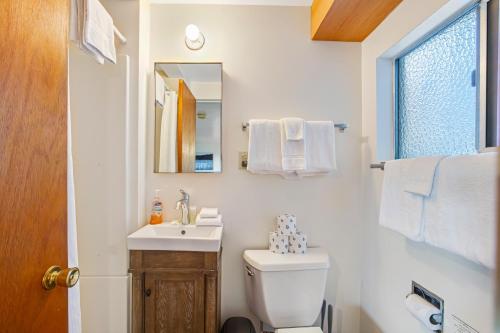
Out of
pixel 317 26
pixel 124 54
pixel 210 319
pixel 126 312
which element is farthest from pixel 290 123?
pixel 126 312

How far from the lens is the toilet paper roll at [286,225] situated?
1.60 m

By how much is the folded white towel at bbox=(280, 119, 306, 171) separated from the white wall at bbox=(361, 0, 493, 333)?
1.53 ft

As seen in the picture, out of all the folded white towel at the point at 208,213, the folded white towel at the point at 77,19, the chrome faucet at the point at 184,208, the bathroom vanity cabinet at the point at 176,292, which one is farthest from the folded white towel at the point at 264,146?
the folded white towel at the point at 77,19

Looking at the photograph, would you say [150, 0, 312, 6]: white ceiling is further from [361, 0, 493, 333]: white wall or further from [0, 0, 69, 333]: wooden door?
[0, 0, 69, 333]: wooden door

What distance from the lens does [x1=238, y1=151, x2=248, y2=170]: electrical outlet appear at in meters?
1.72

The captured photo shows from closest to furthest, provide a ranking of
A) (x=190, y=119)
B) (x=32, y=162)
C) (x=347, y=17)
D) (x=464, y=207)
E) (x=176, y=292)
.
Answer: (x=32, y=162), (x=464, y=207), (x=176, y=292), (x=347, y=17), (x=190, y=119)

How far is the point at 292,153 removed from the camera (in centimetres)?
160

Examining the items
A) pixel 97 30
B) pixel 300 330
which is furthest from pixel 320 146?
pixel 97 30

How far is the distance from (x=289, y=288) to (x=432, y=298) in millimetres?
670

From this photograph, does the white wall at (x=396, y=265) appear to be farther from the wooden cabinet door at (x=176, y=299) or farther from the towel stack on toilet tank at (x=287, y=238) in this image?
the wooden cabinet door at (x=176, y=299)

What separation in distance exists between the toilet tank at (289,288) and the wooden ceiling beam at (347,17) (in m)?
1.41

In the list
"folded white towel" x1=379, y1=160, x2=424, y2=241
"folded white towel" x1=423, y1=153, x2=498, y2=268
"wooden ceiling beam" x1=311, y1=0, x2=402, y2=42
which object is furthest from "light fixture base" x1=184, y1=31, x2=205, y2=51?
"folded white towel" x1=423, y1=153, x2=498, y2=268

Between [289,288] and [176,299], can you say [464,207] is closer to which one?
[289,288]

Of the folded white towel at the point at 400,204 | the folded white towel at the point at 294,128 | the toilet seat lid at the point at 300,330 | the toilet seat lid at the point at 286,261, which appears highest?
the folded white towel at the point at 294,128
